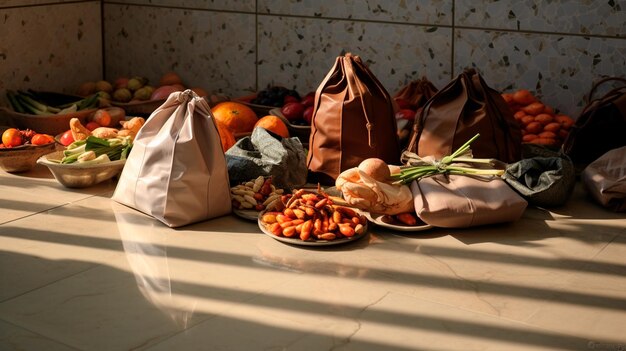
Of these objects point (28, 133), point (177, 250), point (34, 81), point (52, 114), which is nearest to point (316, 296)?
point (177, 250)

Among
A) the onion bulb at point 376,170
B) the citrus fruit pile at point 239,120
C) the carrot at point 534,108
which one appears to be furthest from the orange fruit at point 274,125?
the carrot at point 534,108

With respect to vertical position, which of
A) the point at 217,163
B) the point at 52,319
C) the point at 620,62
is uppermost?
the point at 620,62

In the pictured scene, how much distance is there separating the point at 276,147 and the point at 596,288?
161 cm

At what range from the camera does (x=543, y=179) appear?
3986 mm

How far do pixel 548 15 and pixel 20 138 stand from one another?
275cm

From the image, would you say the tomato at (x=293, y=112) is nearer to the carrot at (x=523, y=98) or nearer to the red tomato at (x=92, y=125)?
the red tomato at (x=92, y=125)

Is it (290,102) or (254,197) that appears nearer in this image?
(254,197)

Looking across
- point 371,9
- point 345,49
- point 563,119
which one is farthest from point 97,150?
point 563,119

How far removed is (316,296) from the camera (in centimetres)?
311

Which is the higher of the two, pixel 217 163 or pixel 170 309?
pixel 217 163

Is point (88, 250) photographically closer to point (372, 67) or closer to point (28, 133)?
point (28, 133)

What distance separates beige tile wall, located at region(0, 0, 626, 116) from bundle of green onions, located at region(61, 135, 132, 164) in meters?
1.49

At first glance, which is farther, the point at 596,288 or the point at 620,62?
the point at 620,62

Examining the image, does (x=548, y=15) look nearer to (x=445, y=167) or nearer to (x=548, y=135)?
(x=548, y=135)
